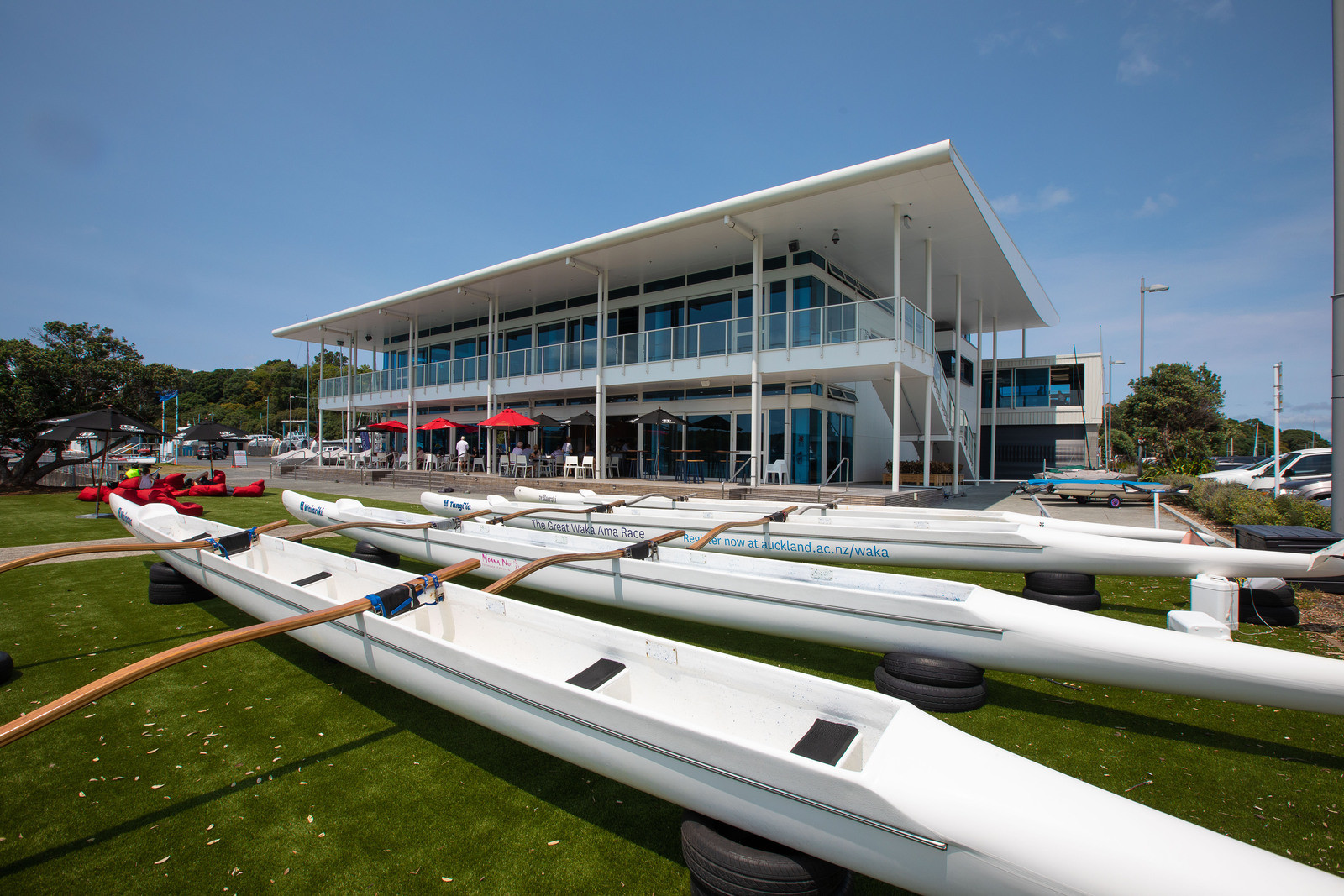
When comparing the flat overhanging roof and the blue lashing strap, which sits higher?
the flat overhanging roof

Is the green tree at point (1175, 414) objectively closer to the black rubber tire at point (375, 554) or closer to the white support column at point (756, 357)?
the white support column at point (756, 357)

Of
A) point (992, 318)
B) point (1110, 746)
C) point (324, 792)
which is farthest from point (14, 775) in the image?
point (992, 318)

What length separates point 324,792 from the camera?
8.67ft

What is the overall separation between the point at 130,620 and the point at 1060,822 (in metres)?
6.91

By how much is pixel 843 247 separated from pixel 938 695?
44.2ft

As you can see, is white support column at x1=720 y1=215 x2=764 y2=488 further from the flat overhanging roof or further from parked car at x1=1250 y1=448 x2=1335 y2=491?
parked car at x1=1250 y1=448 x2=1335 y2=491

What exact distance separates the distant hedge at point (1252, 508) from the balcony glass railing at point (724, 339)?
6007 mm

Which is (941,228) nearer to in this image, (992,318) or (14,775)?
(992,318)

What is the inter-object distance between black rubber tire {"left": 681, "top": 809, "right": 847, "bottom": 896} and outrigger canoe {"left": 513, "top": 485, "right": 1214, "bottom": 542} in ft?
17.0

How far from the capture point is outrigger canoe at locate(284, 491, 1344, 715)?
8.57ft

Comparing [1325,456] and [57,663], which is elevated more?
[1325,456]

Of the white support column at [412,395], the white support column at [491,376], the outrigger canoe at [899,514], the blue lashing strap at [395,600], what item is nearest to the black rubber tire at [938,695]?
the blue lashing strap at [395,600]

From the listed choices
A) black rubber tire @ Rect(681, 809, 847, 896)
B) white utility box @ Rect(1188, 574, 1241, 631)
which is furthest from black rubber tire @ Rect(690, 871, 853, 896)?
white utility box @ Rect(1188, 574, 1241, 631)

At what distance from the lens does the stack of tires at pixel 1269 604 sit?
187 inches
